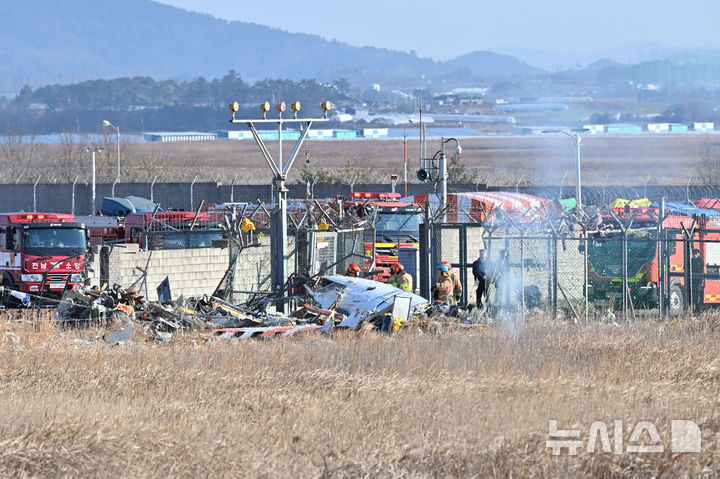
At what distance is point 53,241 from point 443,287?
978cm

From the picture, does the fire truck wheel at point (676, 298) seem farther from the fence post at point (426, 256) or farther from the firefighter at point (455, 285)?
the fence post at point (426, 256)

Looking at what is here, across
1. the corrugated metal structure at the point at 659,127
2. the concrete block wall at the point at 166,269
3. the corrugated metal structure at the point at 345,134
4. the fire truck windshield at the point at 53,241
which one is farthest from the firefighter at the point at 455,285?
the corrugated metal structure at the point at 345,134

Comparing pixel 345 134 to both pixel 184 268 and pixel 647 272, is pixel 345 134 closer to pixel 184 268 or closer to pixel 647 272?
pixel 184 268

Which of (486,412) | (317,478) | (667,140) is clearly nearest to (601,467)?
(486,412)

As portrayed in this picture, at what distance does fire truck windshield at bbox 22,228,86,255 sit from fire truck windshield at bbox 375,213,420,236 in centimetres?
734

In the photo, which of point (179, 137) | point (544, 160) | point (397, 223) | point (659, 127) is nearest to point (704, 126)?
point (659, 127)

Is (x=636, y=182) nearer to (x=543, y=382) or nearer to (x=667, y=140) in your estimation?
(x=667, y=140)

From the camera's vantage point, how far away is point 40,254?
79.6ft

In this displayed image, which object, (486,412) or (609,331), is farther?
(609,331)

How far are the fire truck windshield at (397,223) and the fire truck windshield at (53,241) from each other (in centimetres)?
734

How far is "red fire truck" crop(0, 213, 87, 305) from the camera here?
2406 centimetres

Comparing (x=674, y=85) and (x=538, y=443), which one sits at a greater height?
(x=674, y=85)

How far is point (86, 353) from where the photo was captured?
14.2 m

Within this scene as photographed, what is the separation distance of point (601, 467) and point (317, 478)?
2.40 m
